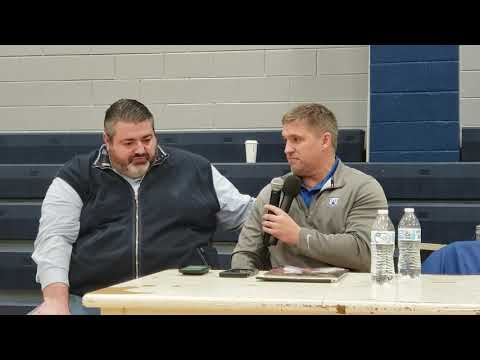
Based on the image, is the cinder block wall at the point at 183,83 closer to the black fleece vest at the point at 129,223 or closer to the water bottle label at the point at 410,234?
the black fleece vest at the point at 129,223

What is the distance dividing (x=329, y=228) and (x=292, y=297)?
2.41ft

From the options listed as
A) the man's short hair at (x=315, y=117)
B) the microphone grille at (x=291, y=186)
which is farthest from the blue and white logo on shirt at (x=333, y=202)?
the man's short hair at (x=315, y=117)

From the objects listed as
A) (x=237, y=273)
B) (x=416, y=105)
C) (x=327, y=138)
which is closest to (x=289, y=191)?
(x=327, y=138)

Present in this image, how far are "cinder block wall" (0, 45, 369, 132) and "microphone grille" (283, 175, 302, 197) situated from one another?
2109 mm

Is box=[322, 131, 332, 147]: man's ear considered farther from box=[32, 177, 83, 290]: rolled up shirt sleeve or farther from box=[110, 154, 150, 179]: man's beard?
box=[32, 177, 83, 290]: rolled up shirt sleeve

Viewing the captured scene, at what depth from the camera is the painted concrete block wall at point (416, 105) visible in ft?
12.2

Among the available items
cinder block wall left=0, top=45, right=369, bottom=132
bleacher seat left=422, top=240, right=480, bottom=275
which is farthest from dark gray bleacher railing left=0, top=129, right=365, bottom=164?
bleacher seat left=422, top=240, right=480, bottom=275

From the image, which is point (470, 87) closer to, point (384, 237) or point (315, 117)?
point (315, 117)

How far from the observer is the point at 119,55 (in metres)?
4.46

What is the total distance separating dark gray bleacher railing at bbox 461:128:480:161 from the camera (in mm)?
3764

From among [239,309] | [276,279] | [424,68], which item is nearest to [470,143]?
[424,68]

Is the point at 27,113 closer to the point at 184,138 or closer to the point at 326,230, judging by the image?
the point at 184,138

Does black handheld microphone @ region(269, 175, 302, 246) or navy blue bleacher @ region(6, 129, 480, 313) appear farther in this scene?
navy blue bleacher @ region(6, 129, 480, 313)
